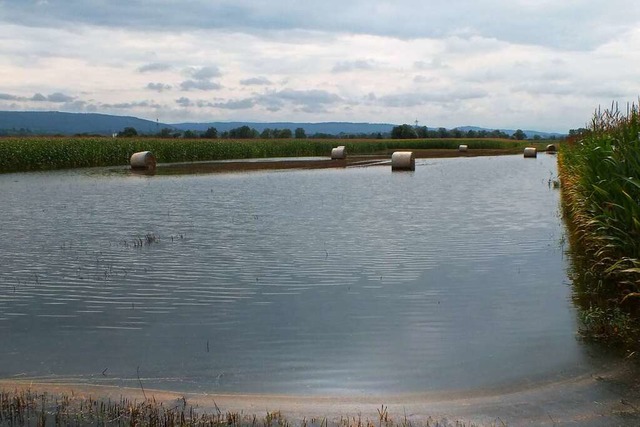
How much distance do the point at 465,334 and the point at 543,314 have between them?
Answer: 4.80 ft

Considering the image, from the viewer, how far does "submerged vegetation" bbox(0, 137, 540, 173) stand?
137 ft

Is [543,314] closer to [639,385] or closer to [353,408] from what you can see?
[639,385]

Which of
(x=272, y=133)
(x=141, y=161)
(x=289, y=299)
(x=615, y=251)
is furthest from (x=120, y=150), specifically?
(x=272, y=133)

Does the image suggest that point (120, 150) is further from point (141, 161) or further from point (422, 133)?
point (422, 133)

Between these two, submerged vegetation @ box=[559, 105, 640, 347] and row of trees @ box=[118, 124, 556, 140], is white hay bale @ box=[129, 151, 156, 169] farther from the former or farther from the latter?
row of trees @ box=[118, 124, 556, 140]

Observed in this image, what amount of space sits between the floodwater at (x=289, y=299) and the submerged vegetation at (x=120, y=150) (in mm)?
24405

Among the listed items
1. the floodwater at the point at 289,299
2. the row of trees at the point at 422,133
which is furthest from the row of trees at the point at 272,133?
the floodwater at the point at 289,299

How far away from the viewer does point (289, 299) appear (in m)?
9.63

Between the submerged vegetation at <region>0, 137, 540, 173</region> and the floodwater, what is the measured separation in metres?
24.4

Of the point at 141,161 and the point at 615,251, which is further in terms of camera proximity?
the point at 141,161

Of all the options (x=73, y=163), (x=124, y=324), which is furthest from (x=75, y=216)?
(x=73, y=163)

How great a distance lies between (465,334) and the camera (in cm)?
788

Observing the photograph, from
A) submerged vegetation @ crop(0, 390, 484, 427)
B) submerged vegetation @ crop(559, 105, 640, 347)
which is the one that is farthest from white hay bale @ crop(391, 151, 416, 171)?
submerged vegetation @ crop(0, 390, 484, 427)

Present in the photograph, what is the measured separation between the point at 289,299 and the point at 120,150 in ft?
142
